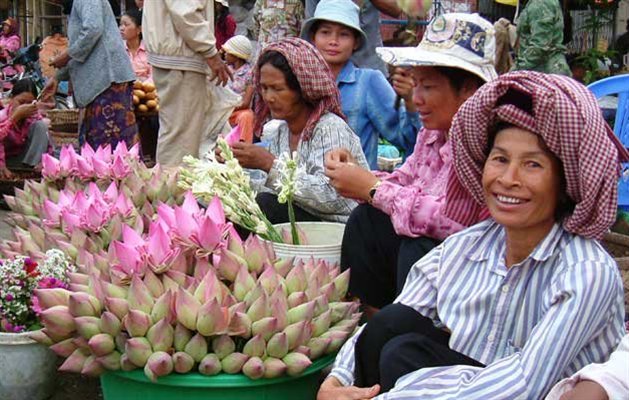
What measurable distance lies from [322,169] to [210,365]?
122 centimetres

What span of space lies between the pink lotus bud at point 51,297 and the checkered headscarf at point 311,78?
4.12 ft

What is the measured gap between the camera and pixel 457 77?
236cm

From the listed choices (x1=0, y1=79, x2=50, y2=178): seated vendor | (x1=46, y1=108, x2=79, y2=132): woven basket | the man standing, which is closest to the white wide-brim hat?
the man standing

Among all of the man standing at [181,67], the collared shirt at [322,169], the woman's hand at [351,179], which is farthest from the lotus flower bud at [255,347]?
the man standing at [181,67]

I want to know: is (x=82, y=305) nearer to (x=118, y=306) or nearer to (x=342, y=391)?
(x=118, y=306)

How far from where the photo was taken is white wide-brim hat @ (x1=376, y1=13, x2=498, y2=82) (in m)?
2.28

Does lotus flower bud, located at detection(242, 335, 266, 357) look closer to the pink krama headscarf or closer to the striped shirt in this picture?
the striped shirt

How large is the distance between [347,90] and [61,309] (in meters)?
1.91

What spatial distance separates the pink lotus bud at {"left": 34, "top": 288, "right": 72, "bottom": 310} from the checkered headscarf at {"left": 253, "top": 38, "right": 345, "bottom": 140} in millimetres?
1255

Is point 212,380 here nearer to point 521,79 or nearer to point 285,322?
point 285,322

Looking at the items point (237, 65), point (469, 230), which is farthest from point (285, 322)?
point (237, 65)

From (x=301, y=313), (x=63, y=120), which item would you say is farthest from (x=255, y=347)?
(x=63, y=120)

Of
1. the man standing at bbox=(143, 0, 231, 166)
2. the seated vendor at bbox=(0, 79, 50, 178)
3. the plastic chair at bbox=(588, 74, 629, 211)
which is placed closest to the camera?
the plastic chair at bbox=(588, 74, 629, 211)

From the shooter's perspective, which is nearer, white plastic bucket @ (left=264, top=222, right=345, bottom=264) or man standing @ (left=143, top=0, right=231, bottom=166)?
white plastic bucket @ (left=264, top=222, right=345, bottom=264)
